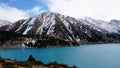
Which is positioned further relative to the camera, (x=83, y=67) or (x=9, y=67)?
(x=83, y=67)

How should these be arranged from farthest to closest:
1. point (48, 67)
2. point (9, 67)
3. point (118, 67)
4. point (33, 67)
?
point (118, 67) < point (48, 67) < point (33, 67) < point (9, 67)

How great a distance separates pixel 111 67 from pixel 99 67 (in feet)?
16.1

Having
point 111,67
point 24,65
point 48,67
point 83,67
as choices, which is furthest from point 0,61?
point 111,67

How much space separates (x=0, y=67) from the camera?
4853 centimetres

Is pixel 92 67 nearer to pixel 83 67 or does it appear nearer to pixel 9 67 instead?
pixel 83 67

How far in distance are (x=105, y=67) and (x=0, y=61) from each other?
53.2 metres

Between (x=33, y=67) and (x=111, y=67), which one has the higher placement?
(x=33, y=67)

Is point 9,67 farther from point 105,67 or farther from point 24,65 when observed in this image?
point 105,67

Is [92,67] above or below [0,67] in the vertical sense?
below

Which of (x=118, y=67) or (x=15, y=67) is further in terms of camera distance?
(x=118, y=67)

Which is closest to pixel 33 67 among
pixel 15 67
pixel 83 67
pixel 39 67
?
pixel 39 67

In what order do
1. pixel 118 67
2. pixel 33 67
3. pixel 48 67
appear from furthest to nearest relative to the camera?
1. pixel 118 67
2. pixel 48 67
3. pixel 33 67

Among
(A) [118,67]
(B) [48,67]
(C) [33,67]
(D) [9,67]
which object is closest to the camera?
(D) [9,67]

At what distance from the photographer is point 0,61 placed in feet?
182
